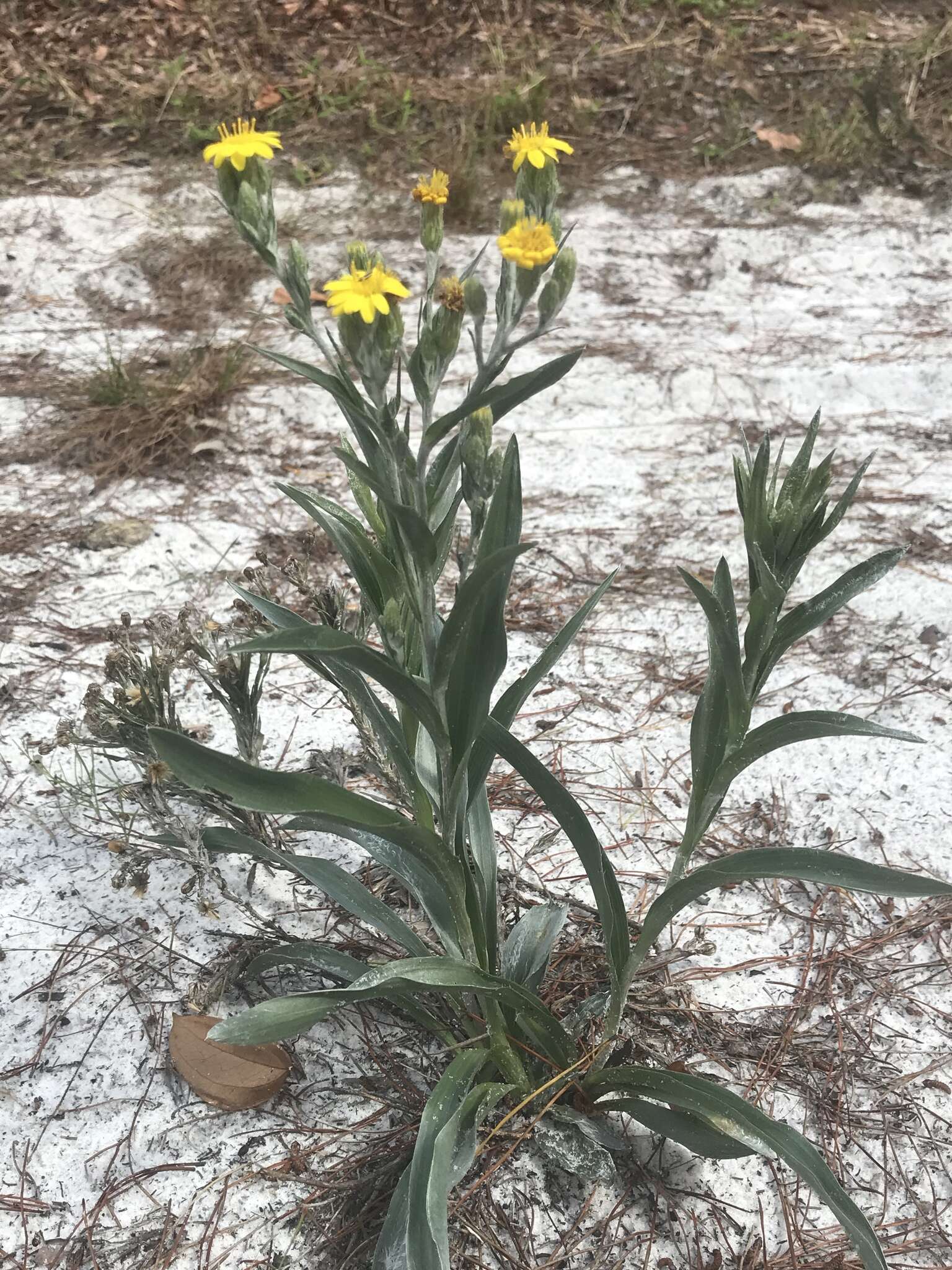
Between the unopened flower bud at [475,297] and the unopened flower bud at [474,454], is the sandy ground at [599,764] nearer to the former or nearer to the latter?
the unopened flower bud at [474,454]

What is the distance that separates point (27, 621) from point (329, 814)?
1.60 meters

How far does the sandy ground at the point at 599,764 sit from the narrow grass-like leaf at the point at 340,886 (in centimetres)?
25

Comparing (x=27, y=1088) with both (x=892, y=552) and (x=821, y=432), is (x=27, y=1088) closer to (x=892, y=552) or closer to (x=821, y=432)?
(x=892, y=552)

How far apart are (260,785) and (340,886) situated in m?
0.43

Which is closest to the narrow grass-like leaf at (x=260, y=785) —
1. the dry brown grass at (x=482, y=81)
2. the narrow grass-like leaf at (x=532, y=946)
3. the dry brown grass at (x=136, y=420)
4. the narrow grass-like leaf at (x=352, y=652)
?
the narrow grass-like leaf at (x=352, y=652)

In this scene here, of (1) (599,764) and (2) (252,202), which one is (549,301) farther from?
(1) (599,764)

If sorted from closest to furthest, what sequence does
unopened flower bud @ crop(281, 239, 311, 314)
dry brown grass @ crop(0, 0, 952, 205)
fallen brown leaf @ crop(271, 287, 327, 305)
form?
unopened flower bud @ crop(281, 239, 311, 314)
fallen brown leaf @ crop(271, 287, 327, 305)
dry brown grass @ crop(0, 0, 952, 205)

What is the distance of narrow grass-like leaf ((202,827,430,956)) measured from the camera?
1456mm

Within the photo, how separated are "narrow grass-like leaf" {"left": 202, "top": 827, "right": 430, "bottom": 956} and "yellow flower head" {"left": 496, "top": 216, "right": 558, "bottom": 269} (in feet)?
3.00

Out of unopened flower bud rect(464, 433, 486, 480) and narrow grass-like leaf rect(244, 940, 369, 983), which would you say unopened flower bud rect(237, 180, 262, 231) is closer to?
unopened flower bud rect(464, 433, 486, 480)

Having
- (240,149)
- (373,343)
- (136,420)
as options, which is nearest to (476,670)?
(373,343)

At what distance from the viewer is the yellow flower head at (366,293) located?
3.14 ft

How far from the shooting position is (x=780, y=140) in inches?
174

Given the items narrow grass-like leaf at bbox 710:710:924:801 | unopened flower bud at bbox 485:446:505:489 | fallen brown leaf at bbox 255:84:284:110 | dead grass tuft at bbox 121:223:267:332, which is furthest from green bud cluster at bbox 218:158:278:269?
fallen brown leaf at bbox 255:84:284:110
